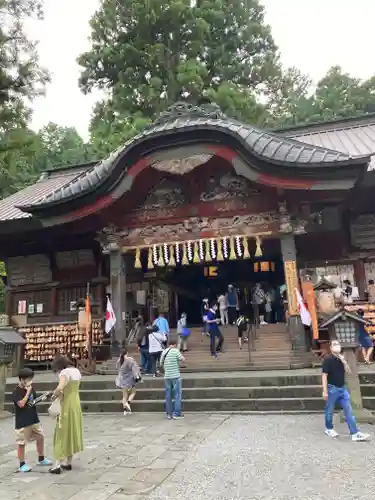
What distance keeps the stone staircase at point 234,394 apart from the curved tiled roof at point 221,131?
5672 millimetres

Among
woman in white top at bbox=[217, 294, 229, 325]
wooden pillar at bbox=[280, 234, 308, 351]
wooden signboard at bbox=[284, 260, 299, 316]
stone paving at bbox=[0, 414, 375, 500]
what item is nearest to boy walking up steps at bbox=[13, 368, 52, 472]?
stone paving at bbox=[0, 414, 375, 500]

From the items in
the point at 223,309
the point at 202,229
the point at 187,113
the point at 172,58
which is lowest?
the point at 223,309

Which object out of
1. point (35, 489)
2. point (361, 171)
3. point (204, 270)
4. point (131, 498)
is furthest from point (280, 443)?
point (204, 270)

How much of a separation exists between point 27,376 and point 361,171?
31.9 ft

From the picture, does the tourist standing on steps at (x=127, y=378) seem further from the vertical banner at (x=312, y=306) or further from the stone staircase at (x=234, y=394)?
the vertical banner at (x=312, y=306)

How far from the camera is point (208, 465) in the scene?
233 inches

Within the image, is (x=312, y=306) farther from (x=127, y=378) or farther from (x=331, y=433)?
(x=127, y=378)

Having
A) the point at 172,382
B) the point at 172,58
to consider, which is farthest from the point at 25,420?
the point at 172,58

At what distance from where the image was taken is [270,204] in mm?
13453

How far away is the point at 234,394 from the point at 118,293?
5.51m

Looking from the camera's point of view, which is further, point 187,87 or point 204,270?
point 187,87

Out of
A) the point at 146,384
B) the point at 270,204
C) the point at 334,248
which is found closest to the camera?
the point at 146,384

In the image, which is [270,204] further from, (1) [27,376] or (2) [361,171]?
(1) [27,376]

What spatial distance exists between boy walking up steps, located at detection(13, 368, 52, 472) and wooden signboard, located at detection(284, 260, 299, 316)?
313 inches
